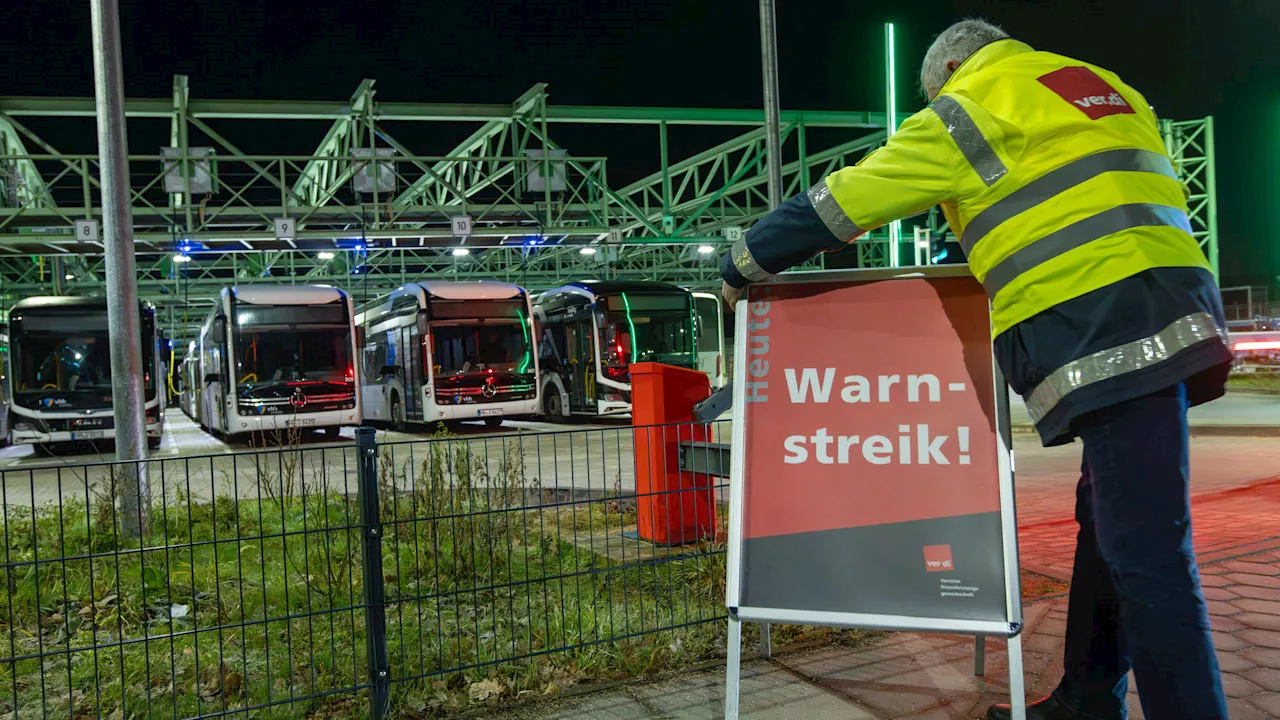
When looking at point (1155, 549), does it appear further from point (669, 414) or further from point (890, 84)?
point (890, 84)

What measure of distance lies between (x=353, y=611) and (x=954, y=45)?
11.0ft

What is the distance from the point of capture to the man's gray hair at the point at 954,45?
2.98 m

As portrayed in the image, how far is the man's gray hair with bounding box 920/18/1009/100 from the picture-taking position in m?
2.98

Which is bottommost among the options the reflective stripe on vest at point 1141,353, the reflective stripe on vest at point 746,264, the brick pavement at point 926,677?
the brick pavement at point 926,677

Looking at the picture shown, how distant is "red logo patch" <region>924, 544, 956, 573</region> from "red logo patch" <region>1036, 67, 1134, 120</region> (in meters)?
1.37

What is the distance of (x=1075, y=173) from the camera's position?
2627mm

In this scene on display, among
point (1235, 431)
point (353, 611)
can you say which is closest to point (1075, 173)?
point (353, 611)

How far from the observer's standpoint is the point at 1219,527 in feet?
21.9

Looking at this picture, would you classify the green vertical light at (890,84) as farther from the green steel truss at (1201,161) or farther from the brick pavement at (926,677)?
the brick pavement at (926,677)

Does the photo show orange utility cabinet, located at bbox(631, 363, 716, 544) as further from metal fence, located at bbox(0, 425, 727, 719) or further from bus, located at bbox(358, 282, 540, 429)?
bus, located at bbox(358, 282, 540, 429)

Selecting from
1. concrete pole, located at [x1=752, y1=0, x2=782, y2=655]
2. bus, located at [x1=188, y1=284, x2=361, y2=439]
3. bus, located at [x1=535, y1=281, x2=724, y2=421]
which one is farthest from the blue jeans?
bus, located at [x1=535, y1=281, x2=724, y2=421]

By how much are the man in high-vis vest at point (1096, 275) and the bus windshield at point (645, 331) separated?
18078 mm

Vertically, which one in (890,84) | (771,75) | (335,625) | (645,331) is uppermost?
(890,84)

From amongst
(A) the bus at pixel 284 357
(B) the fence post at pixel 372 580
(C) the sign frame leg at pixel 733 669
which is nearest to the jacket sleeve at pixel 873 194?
(C) the sign frame leg at pixel 733 669
